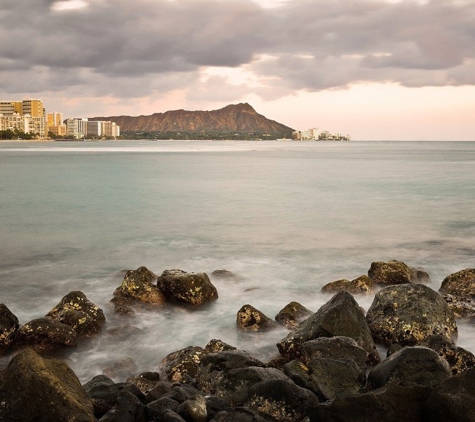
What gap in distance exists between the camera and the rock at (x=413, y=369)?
5.24 metres

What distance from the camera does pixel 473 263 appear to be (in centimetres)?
1402

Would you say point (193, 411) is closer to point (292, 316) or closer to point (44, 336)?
point (44, 336)

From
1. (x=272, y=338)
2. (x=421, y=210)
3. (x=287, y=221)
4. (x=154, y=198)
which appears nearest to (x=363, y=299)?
(x=272, y=338)

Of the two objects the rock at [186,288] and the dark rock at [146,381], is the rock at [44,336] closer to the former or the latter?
the dark rock at [146,381]

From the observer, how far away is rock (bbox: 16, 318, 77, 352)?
7.77m

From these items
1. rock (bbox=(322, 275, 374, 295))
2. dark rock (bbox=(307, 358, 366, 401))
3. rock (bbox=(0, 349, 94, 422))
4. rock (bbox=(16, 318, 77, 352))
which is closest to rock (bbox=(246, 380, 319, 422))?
dark rock (bbox=(307, 358, 366, 401))

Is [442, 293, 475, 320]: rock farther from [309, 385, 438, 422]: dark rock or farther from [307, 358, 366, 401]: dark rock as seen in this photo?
[309, 385, 438, 422]: dark rock

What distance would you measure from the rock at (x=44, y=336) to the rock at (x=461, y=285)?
25.5 feet

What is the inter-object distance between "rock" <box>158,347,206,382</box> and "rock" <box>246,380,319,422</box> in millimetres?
1770

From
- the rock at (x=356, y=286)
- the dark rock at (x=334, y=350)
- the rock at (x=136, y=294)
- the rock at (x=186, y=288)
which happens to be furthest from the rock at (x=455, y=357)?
the rock at (x=136, y=294)

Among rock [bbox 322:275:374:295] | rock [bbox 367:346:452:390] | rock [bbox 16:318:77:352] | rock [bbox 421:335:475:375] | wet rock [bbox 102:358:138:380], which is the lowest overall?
wet rock [bbox 102:358:138:380]

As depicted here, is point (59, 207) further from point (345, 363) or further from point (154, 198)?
point (345, 363)

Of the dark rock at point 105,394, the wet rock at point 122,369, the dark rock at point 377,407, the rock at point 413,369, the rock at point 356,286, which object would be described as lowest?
the wet rock at point 122,369

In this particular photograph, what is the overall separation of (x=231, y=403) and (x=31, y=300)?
707 cm
